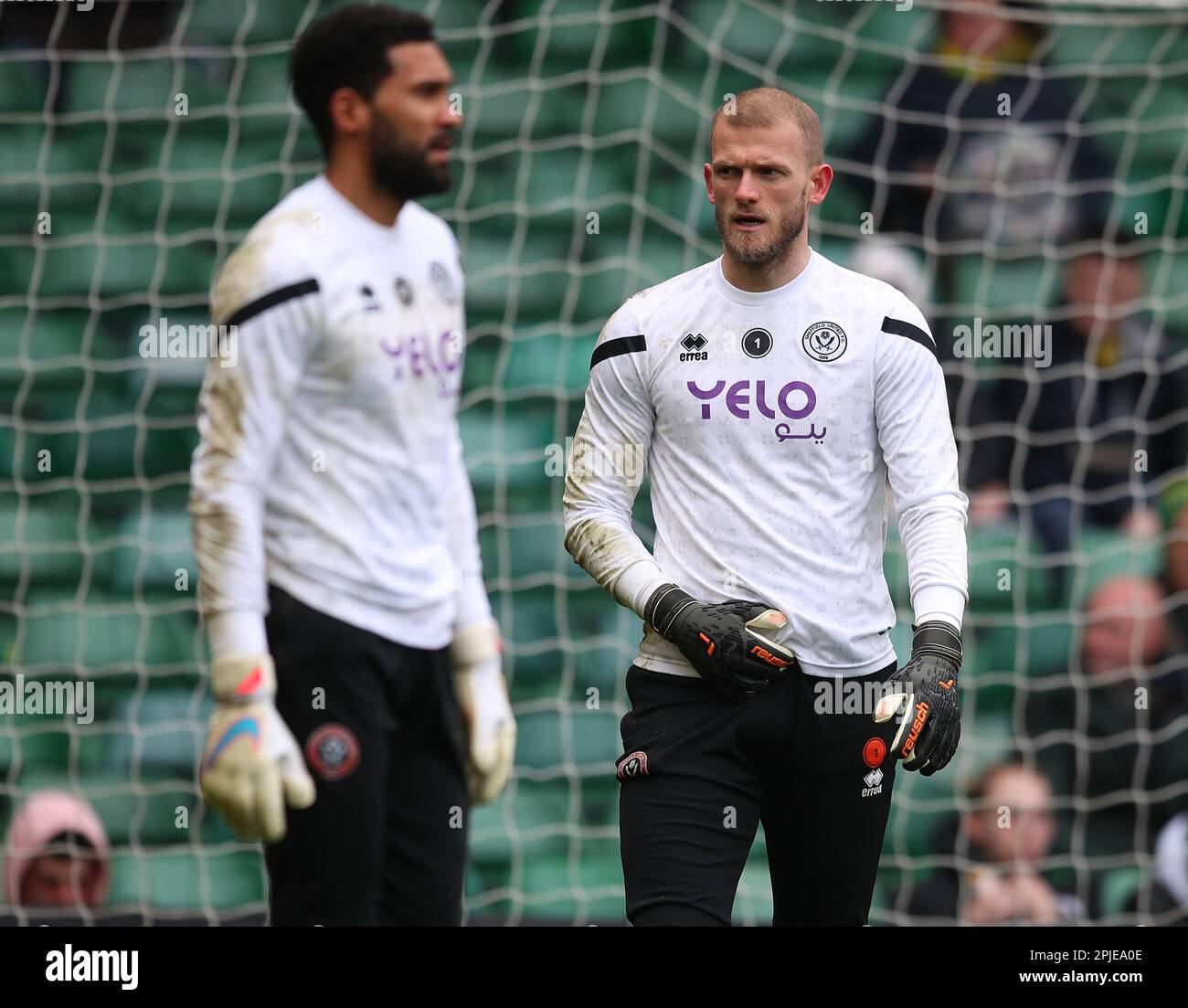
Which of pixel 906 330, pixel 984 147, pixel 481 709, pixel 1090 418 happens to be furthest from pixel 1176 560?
pixel 481 709

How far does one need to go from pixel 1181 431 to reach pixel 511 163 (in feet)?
6.46

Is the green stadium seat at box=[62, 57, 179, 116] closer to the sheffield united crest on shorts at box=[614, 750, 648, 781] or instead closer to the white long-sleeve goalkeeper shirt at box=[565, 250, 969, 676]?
the white long-sleeve goalkeeper shirt at box=[565, 250, 969, 676]

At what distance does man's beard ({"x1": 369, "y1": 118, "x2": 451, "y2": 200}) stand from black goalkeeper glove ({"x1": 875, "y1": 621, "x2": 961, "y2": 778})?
44.8 inches

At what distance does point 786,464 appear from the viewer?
354cm

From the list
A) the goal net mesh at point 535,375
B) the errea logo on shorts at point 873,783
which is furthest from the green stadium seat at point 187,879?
the errea logo on shorts at point 873,783

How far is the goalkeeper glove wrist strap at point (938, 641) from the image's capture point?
11.3ft

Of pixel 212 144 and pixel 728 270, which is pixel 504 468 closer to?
pixel 212 144

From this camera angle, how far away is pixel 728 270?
3.65m

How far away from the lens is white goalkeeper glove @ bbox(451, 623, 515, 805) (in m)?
3.17

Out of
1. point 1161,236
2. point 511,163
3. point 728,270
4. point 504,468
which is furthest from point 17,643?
point 1161,236

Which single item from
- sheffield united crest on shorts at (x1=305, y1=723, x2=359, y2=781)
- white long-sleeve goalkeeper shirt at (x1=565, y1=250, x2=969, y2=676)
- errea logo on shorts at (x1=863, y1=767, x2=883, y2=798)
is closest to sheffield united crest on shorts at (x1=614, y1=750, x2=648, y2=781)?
white long-sleeve goalkeeper shirt at (x1=565, y1=250, x2=969, y2=676)

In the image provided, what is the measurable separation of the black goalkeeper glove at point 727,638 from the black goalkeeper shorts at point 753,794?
0.22 ft

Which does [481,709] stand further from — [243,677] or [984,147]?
[984,147]
